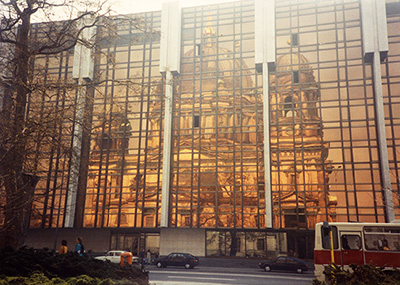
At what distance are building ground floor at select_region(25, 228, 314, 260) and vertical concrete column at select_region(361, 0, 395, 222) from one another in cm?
965

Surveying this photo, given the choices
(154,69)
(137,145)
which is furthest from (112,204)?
(154,69)

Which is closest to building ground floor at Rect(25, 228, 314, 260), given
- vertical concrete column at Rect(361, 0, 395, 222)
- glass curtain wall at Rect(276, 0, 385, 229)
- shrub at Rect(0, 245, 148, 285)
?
glass curtain wall at Rect(276, 0, 385, 229)

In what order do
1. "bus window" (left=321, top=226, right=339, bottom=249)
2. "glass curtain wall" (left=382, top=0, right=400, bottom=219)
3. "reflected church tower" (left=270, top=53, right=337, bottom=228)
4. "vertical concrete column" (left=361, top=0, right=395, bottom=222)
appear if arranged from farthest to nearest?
"reflected church tower" (left=270, top=53, right=337, bottom=228) → "vertical concrete column" (left=361, top=0, right=395, bottom=222) → "glass curtain wall" (left=382, top=0, right=400, bottom=219) → "bus window" (left=321, top=226, right=339, bottom=249)

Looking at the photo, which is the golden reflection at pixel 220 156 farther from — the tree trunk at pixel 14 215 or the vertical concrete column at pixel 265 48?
the tree trunk at pixel 14 215

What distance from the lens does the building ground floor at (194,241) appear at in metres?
35.2

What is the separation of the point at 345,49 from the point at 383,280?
3091cm

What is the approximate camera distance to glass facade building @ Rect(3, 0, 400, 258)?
1326 inches

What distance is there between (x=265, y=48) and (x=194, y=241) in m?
20.3

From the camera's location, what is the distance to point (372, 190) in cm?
3269

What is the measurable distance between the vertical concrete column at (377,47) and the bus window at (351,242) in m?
17.0

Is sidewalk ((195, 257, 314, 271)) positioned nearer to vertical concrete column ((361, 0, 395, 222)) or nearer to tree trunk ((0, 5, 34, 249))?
vertical concrete column ((361, 0, 395, 222))

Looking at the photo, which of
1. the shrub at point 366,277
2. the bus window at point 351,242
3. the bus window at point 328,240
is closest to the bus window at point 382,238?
the bus window at point 351,242

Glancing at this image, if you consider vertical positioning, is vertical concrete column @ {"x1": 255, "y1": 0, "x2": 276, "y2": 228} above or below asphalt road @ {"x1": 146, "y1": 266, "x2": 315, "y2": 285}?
above

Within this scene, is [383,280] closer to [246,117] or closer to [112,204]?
[246,117]
